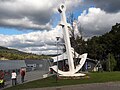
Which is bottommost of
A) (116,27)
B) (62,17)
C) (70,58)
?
(70,58)

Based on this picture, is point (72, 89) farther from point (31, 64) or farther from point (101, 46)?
point (101, 46)

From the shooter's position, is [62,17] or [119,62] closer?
[62,17]

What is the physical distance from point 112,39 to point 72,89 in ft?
228

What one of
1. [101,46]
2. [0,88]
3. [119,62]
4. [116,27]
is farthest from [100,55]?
[0,88]

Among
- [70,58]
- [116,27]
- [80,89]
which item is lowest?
[80,89]

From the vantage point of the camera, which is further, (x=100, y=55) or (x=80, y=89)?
(x=100, y=55)

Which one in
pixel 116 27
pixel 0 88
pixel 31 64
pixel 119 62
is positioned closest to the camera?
pixel 0 88

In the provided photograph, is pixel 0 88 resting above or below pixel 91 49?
below

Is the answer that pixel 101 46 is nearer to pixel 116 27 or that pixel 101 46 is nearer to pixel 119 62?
pixel 116 27

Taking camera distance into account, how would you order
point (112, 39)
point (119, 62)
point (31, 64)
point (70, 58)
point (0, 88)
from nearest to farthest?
point (0, 88), point (70, 58), point (119, 62), point (31, 64), point (112, 39)

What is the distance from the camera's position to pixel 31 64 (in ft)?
284

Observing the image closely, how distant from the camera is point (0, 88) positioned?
2892 centimetres

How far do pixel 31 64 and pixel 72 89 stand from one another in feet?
201

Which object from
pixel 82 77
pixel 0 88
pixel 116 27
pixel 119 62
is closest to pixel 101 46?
pixel 116 27
